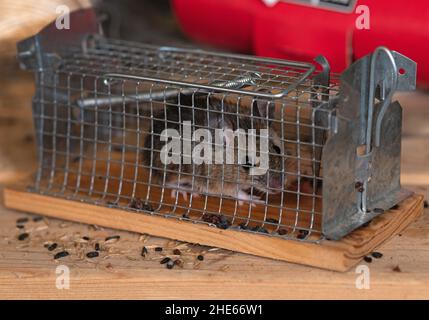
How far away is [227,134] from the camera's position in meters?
2.58

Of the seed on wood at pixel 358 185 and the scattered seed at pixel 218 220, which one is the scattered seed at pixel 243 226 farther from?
the seed on wood at pixel 358 185

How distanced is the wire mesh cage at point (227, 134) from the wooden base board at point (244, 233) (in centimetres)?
3

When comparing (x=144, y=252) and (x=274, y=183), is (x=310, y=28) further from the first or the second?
(x=144, y=252)

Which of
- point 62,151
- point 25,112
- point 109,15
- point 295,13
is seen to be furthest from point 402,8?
point 25,112

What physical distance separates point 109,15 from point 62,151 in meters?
0.57

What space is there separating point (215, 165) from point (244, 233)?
31cm

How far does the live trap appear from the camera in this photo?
2367mm

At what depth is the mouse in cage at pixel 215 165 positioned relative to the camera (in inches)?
102

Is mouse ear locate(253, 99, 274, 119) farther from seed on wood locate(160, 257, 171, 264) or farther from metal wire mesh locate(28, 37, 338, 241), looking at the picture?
seed on wood locate(160, 257, 171, 264)

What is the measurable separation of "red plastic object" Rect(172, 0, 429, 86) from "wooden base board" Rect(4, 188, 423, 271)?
2.37ft

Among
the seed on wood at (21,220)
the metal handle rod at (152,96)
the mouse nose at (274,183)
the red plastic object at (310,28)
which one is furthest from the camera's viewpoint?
the red plastic object at (310,28)

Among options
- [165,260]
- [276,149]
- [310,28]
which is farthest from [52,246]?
[310,28]

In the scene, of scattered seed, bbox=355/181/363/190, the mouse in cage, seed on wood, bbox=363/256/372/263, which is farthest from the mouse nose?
seed on wood, bbox=363/256/372/263

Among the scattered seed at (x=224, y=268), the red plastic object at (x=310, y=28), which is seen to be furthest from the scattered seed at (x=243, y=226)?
the red plastic object at (x=310, y=28)
